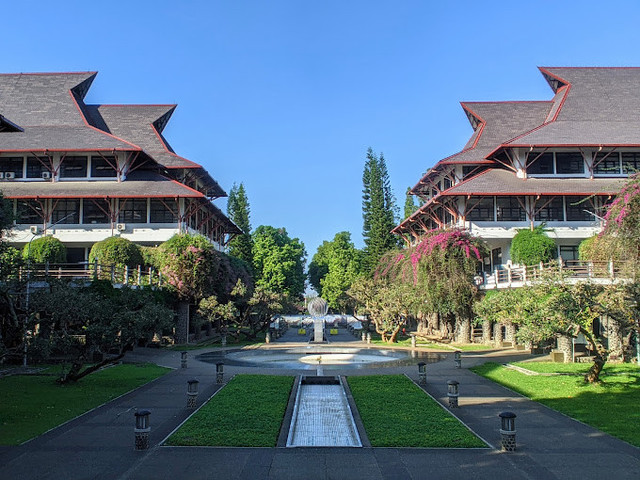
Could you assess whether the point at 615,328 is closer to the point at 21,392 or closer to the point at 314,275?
the point at 21,392

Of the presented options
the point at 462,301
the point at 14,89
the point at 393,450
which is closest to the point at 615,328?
the point at 462,301

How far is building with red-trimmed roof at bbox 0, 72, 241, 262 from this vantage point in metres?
36.9

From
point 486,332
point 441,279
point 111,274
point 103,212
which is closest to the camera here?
point 111,274

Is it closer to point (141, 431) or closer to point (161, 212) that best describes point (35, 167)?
point (161, 212)

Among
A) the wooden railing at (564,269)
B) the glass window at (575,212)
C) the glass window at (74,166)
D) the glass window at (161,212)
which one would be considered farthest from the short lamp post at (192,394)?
the glass window at (575,212)

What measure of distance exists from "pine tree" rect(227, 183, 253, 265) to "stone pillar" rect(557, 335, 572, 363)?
41132 mm

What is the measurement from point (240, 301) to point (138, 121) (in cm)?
1788

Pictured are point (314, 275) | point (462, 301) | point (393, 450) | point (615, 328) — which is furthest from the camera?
point (314, 275)

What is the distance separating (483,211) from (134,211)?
2416cm

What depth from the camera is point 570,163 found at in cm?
3781

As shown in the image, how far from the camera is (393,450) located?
10.1 meters

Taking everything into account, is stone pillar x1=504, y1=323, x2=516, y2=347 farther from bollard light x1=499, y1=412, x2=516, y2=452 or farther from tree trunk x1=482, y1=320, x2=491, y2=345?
bollard light x1=499, y1=412, x2=516, y2=452

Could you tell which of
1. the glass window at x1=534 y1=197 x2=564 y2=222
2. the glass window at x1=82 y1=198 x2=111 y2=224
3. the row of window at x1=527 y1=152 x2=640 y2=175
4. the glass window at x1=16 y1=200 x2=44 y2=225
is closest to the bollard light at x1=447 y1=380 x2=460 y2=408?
the glass window at x1=534 y1=197 x2=564 y2=222

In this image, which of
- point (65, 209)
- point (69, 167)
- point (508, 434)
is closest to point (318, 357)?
point (508, 434)
